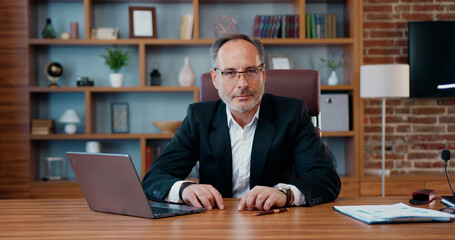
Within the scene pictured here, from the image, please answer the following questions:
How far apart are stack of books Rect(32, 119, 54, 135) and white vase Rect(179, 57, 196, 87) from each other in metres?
1.13

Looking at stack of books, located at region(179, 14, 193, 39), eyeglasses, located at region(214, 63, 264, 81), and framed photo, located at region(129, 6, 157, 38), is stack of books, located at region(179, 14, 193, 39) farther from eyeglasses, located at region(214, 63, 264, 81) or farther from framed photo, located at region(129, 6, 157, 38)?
eyeglasses, located at region(214, 63, 264, 81)

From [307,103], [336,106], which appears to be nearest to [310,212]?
[307,103]

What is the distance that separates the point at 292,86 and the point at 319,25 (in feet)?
6.86

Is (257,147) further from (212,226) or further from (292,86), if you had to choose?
(212,226)

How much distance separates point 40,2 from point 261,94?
3.08m

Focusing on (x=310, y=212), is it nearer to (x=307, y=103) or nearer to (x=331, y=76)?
(x=307, y=103)

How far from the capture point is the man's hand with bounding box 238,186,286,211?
1427 mm

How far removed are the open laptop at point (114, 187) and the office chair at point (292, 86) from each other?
2.93ft

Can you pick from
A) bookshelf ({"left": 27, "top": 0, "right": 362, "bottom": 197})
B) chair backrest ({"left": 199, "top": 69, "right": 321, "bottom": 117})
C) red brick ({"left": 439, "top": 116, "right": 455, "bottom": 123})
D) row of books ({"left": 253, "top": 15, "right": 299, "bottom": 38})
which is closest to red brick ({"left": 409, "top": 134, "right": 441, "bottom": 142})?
A: red brick ({"left": 439, "top": 116, "right": 455, "bottom": 123})

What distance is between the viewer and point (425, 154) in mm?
4469

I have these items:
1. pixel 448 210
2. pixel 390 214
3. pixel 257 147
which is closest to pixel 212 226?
pixel 390 214

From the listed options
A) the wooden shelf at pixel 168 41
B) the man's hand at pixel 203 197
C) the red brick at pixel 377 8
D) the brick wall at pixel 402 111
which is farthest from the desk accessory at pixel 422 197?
the red brick at pixel 377 8

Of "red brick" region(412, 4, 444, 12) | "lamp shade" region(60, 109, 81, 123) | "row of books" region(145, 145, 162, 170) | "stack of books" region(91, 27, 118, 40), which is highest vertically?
"red brick" region(412, 4, 444, 12)

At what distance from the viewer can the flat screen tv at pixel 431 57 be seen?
14.1 feet
